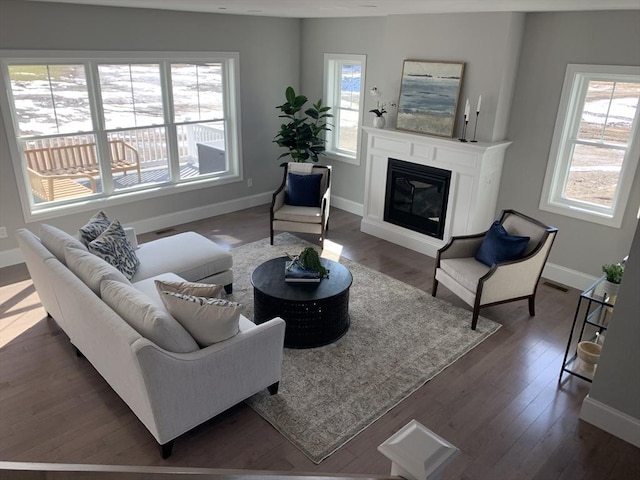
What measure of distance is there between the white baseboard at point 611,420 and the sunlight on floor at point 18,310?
445 centimetres

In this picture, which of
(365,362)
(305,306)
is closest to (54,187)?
(305,306)

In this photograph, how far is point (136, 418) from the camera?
3.14 metres

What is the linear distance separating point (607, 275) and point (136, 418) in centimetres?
357

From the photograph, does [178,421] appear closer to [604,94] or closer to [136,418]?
[136,418]

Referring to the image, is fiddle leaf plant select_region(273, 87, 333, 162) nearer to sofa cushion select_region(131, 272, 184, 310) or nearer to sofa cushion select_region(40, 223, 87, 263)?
sofa cushion select_region(131, 272, 184, 310)

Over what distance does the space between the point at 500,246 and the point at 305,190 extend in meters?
2.55

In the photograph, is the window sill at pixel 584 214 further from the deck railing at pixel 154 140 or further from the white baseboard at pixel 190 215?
the deck railing at pixel 154 140

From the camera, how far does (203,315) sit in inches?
110

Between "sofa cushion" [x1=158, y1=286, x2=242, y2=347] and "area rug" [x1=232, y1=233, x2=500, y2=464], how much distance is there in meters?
0.73

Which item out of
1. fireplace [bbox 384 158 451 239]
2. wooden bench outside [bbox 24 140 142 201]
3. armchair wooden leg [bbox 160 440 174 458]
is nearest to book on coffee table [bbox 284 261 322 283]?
armchair wooden leg [bbox 160 440 174 458]

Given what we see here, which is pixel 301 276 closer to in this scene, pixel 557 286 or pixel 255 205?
pixel 557 286

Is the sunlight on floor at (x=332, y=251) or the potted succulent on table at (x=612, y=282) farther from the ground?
the potted succulent on table at (x=612, y=282)

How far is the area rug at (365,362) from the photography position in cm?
314

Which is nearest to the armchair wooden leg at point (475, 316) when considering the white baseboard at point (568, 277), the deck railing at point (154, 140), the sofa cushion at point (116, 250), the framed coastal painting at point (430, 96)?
the white baseboard at point (568, 277)
